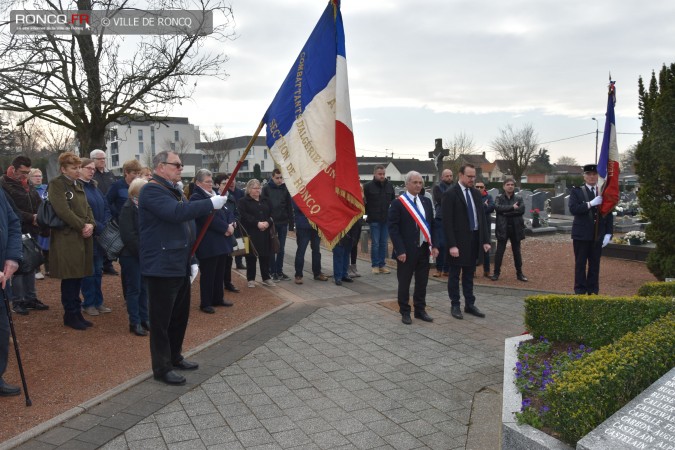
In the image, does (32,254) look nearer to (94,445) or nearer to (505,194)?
(94,445)

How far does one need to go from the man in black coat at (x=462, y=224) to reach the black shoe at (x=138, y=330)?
4230mm

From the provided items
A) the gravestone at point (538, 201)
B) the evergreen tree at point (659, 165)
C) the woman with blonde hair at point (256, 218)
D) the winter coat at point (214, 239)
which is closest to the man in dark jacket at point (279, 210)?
the woman with blonde hair at point (256, 218)

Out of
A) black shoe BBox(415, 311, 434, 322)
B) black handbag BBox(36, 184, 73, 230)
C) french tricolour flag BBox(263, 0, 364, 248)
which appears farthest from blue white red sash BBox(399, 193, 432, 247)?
black handbag BBox(36, 184, 73, 230)

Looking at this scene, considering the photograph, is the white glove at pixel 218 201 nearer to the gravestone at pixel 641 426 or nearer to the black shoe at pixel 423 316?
the gravestone at pixel 641 426

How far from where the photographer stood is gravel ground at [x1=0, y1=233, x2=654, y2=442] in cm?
473

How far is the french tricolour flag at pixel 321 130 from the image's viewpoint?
513 centimetres

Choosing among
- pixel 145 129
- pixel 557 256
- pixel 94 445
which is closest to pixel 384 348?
pixel 94 445

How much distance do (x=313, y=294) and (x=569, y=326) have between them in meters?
4.73

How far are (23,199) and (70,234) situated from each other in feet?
5.96

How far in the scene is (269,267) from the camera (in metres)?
10.3

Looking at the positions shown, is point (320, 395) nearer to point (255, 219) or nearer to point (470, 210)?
point (470, 210)

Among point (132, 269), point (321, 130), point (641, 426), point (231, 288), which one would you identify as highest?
point (321, 130)

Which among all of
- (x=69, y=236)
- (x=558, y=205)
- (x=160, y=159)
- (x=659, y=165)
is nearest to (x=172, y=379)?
(x=160, y=159)

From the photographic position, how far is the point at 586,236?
331 inches
